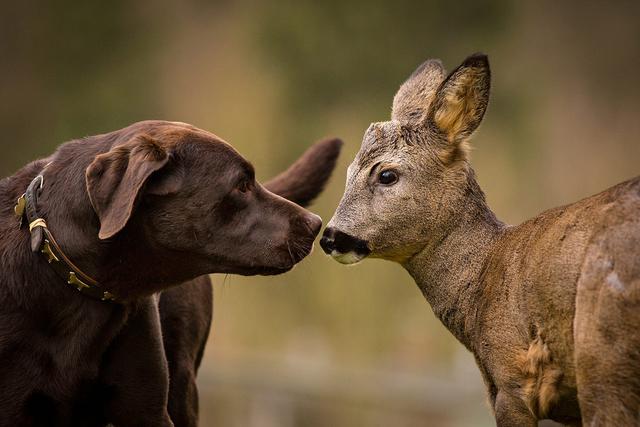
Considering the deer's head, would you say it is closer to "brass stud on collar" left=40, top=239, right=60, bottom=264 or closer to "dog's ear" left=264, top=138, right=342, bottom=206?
"dog's ear" left=264, top=138, right=342, bottom=206

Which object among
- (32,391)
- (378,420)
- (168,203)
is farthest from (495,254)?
(378,420)

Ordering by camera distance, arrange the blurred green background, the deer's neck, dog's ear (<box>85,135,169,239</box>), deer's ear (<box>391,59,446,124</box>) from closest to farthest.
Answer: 1. dog's ear (<box>85,135,169,239</box>)
2. the deer's neck
3. deer's ear (<box>391,59,446,124</box>)
4. the blurred green background

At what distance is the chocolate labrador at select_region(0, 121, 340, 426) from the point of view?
17.6 ft

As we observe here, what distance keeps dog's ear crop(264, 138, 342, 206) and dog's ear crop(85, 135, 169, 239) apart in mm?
1593

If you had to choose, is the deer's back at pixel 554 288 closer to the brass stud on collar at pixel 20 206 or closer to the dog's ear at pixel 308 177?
the dog's ear at pixel 308 177

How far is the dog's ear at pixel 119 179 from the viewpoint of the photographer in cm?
516

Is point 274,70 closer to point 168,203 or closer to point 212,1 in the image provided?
point 212,1

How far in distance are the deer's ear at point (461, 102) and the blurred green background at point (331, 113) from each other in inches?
199

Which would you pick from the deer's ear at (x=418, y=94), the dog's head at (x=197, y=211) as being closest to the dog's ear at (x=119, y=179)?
the dog's head at (x=197, y=211)

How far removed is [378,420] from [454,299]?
18.9 feet

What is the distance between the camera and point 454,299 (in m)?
5.75

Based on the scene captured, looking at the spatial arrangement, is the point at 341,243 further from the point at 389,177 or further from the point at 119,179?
the point at 119,179

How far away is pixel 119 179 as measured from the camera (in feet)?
17.3

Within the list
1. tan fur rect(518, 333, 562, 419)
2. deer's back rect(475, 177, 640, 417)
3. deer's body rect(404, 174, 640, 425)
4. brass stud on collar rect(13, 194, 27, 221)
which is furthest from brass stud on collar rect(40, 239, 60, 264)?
tan fur rect(518, 333, 562, 419)
